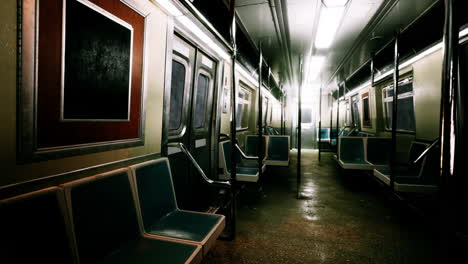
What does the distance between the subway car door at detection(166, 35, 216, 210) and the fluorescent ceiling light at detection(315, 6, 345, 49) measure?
1.84 meters

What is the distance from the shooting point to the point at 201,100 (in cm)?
371

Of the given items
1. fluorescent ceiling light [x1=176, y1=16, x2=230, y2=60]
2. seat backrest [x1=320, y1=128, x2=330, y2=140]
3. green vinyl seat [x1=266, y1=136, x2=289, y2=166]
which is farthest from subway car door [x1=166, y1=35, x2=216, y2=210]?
seat backrest [x1=320, y1=128, x2=330, y2=140]

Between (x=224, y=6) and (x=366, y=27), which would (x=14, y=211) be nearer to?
(x=224, y=6)

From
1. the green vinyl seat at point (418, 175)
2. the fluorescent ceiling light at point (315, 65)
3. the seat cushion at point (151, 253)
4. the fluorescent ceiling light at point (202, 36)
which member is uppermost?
the fluorescent ceiling light at point (315, 65)

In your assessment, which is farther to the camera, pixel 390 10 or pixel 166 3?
pixel 390 10

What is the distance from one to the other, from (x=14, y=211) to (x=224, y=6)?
3.25m

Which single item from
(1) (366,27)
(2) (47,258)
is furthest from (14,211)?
(1) (366,27)

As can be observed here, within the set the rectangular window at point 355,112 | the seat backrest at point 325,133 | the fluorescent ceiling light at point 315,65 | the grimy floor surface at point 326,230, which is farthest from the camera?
the seat backrest at point 325,133

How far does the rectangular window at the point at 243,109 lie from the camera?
238 inches

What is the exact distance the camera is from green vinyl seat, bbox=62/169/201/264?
1.29 meters

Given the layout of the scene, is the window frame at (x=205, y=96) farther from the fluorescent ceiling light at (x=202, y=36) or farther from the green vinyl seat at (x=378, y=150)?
the green vinyl seat at (x=378, y=150)

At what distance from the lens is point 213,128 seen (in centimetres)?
389

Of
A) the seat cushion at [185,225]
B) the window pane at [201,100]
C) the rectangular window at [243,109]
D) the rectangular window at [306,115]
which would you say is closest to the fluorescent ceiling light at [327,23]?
the window pane at [201,100]

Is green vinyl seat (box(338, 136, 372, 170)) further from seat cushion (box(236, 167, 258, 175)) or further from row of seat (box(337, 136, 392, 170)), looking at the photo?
seat cushion (box(236, 167, 258, 175))
